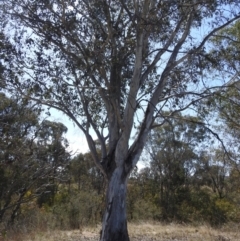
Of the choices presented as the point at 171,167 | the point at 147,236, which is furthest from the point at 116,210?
the point at 171,167

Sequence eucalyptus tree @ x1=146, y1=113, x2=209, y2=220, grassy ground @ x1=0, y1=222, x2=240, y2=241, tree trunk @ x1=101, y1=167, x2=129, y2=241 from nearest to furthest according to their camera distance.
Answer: tree trunk @ x1=101, y1=167, x2=129, y2=241 < grassy ground @ x1=0, y1=222, x2=240, y2=241 < eucalyptus tree @ x1=146, y1=113, x2=209, y2=220

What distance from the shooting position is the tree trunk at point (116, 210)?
11.2 m

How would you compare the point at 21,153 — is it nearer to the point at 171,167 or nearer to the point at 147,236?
the point at 147,236

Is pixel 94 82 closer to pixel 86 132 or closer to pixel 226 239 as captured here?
pixel 86 132

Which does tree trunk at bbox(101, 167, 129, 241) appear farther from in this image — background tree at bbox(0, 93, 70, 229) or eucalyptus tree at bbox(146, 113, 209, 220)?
eucalyptus tree at bbox(146, 113, 209, 220)

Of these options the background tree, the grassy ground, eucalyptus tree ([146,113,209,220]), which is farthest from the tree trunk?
eucalyptus tree ([146,113,209,220])

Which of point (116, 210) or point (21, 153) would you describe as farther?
point (21, 153)

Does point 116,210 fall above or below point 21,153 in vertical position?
below

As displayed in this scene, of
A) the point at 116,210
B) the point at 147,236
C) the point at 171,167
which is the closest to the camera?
the point at 116,210

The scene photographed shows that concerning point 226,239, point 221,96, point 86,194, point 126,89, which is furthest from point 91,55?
point 86,194

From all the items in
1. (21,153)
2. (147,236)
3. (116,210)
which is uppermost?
(21,153)

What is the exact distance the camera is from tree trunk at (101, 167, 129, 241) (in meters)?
11.2

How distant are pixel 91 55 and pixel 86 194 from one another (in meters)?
11.9

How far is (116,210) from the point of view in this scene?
37.2 ft
